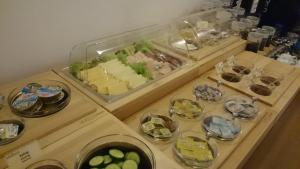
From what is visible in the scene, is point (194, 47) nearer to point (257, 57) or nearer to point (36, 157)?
point (257, 57)

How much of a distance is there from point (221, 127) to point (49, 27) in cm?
86

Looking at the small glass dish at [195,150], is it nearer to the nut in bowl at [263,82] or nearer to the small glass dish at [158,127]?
the small glass dish at [158,127]

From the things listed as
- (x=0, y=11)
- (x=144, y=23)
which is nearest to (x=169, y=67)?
(x=144, y=23)

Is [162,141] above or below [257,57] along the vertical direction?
below

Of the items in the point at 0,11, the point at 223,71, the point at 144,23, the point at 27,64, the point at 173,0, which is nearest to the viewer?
the point at 0,11

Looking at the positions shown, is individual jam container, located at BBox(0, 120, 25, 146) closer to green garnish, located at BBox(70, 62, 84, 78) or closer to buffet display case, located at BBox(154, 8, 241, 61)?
green garnish, located at BBox(70, 62, 84, 78)

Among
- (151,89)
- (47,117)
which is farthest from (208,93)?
(47,117)

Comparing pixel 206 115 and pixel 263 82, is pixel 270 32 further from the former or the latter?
pixel 206 115

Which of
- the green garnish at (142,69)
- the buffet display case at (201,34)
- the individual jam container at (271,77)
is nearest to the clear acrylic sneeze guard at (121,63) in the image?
the green garnish at (142,69)

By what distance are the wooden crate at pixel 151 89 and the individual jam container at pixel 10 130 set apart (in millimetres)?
285

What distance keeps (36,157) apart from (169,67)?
774 millimetres

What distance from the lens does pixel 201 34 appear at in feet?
5.51

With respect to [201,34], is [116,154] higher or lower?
lower

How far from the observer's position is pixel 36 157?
72cm
